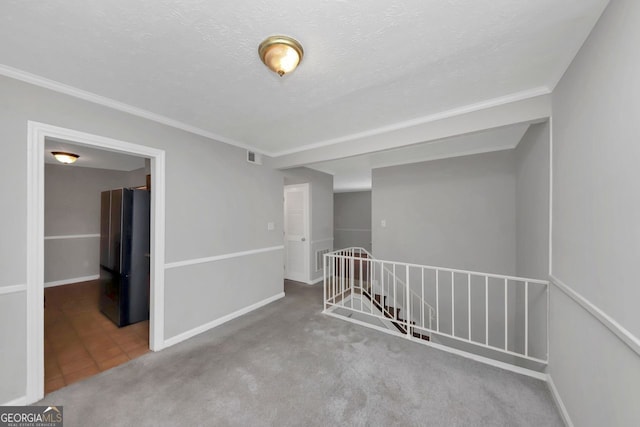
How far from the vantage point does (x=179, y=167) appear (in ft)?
8.55

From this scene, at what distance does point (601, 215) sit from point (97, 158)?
21.4 feet

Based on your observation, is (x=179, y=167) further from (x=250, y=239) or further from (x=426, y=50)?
(x=426, y=50)

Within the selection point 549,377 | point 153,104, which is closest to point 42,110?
point 153,104

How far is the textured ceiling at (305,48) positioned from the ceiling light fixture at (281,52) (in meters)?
0.04

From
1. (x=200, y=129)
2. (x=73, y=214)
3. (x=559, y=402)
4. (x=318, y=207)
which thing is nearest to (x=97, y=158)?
(x=73, y=214)

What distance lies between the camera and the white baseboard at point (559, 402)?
1.51m

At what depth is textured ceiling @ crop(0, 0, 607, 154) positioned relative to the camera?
3.77ft

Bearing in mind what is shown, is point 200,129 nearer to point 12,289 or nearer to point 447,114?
point 12,289

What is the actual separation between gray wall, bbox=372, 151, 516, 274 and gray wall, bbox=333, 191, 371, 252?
182 inches

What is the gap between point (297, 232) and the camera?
4910 millimetres

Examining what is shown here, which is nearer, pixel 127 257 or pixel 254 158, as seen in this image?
pixel 127 257

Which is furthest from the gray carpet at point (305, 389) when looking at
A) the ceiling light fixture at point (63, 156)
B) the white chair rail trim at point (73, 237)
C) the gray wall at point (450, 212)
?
the white chair rail trim at point (73, 237)

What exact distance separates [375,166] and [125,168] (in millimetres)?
5629

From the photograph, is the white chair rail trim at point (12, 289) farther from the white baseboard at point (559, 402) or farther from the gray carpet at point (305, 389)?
the white baseboard at point (559, 402)
